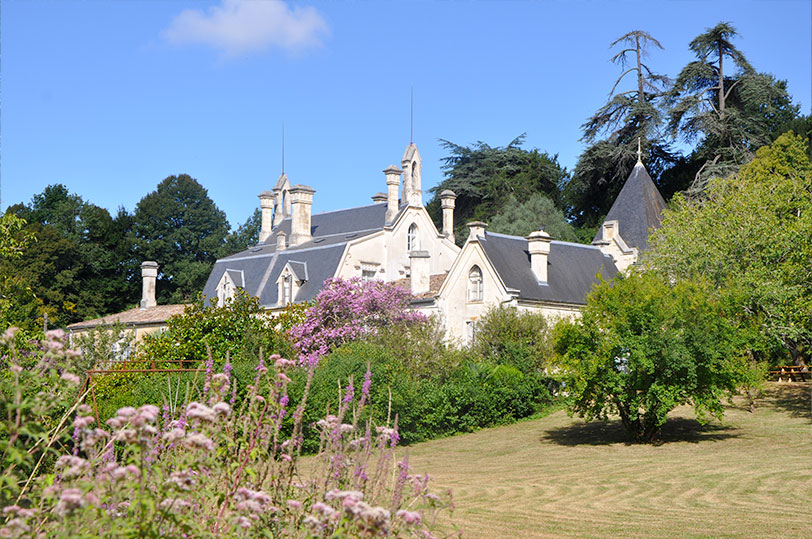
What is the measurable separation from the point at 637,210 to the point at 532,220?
789cm

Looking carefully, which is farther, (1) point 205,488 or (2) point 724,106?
(2) point 724,106

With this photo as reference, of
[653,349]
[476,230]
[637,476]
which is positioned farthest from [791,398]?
[476,230]

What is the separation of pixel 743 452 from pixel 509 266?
54.7 ft

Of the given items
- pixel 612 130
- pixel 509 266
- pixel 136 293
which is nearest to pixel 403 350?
pixel 509 266

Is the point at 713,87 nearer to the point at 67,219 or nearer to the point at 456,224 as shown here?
the point at 456,224

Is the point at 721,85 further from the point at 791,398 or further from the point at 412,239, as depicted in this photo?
the point at 791,398

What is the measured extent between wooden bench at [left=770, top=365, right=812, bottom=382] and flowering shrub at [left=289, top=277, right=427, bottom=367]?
13.4 meters

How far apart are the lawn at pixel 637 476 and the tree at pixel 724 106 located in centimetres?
2068

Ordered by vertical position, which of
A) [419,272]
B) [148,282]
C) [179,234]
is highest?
[179,234]

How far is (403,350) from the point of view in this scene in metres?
29.2

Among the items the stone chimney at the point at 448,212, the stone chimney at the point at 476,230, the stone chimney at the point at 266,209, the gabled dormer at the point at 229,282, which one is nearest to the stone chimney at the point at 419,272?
the stone chimney at the point at 476,230

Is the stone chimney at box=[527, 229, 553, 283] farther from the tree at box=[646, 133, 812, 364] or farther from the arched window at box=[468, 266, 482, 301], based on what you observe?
the tree at box=[646, 133, 812, 364]

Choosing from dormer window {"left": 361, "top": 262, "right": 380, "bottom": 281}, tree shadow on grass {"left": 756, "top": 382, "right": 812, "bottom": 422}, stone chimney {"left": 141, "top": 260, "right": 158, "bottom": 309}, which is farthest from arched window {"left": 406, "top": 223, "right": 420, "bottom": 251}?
tree shadow on grass {"left": 756, "top": 382, "right": 812, "bottom": 422}

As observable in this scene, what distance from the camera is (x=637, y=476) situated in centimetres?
1777
